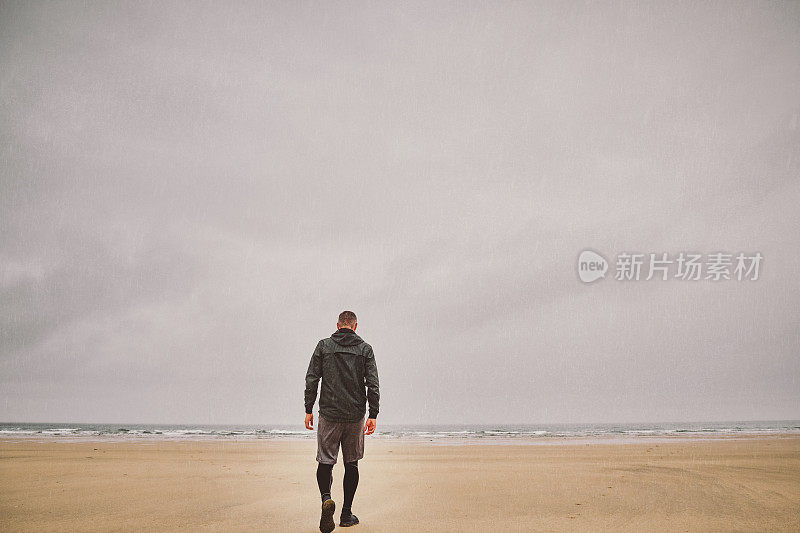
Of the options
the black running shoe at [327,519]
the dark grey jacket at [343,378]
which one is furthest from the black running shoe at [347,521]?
the dark grey jacket at [343,378]

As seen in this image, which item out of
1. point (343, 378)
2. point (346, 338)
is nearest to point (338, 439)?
point (343, 378)

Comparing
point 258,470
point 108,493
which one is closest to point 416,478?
point 258,470

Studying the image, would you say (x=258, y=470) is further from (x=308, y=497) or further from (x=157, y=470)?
(x=308, y=497)

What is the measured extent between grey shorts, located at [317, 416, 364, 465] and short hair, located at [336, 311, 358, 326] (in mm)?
1058

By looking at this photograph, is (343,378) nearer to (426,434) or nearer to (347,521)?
(347,521)

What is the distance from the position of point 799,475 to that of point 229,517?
9300 millimetres

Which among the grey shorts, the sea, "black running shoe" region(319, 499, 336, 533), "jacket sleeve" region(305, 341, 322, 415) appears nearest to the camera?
"black running shoe" region(319, 499, 336, 533)

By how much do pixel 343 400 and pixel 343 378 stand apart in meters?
0.23

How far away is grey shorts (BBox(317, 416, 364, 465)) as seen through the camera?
4.96 meters

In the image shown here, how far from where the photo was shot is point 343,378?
506 centimetres

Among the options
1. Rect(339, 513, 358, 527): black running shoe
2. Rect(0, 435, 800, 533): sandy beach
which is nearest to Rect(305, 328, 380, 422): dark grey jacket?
Rect(339, 513, 358, 527): black running shoe

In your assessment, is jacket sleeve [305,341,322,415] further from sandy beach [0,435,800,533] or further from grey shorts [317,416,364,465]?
sandy beach [0,435,800,533]

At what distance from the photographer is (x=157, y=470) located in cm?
920

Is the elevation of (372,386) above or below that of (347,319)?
below
